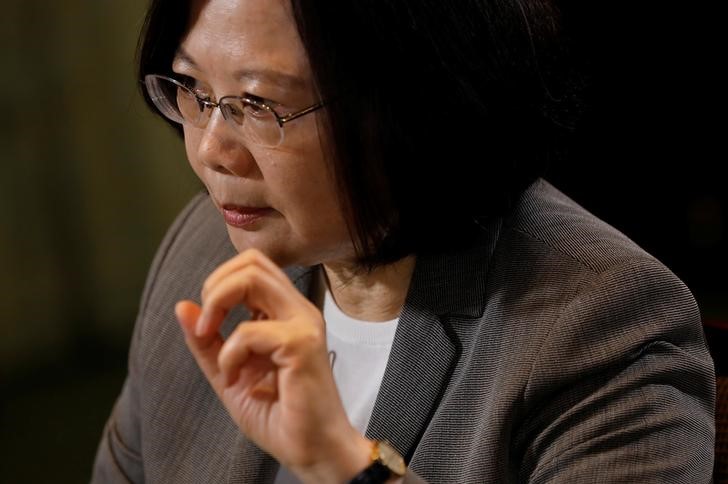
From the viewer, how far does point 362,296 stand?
1509 mm

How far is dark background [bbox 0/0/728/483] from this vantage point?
9.78ft

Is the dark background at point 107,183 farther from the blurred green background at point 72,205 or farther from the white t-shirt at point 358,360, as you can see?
the white t-shirt at point 358,360

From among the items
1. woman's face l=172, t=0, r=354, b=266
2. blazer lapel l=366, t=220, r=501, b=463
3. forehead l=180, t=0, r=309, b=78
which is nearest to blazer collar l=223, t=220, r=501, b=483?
blazer lapel l=366, t=220, r=501, b=463

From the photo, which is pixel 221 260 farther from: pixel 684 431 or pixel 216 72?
pixel 684 431

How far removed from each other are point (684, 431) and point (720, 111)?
6.79 ft

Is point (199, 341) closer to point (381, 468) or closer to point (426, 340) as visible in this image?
point (381, 468)

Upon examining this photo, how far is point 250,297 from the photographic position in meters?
1.05

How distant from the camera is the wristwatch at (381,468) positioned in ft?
3.55

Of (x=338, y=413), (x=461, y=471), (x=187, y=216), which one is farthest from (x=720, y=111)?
(x=338, y=413)

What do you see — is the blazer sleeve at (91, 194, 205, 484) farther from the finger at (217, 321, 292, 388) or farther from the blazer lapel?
the finger at (217, 321, 292, 388)

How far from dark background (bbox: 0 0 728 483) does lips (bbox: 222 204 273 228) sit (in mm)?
1632

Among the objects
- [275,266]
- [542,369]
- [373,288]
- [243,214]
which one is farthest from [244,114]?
[542,369]

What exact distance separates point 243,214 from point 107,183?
250 centimetres

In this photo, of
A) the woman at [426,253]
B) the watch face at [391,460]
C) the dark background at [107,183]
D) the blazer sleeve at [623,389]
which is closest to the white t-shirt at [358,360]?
the woman at [426,253]
